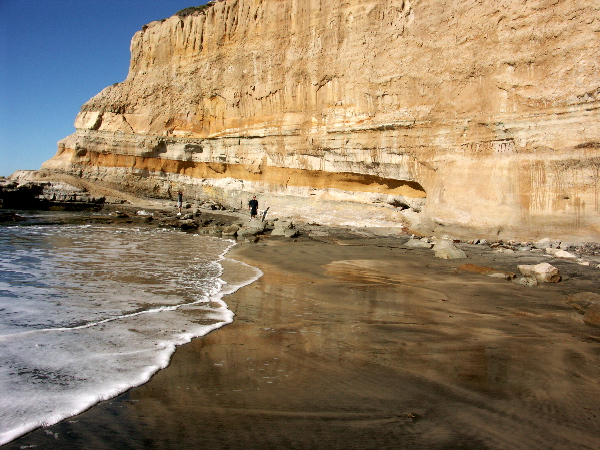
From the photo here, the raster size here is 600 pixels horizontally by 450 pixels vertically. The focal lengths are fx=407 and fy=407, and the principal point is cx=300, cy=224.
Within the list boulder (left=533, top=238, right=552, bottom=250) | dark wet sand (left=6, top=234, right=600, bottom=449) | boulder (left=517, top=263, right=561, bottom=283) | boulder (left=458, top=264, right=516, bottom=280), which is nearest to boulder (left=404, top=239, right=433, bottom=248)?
boulder (left=533, top=238, right=552, bottom=250)

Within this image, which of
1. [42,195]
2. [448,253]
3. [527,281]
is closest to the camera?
[527,281]

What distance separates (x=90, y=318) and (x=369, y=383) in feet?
8.34

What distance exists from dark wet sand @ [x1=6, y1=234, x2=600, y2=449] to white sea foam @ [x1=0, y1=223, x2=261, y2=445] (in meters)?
0.20

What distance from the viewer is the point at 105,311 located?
3.84m

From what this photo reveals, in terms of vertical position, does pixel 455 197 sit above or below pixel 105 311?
above

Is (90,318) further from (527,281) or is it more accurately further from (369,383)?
(527,281)

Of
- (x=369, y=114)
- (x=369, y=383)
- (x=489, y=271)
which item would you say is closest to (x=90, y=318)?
(x=369, y=383)

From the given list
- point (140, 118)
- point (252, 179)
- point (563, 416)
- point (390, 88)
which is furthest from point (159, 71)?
point (563, 416)

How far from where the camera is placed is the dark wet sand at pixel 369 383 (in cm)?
187

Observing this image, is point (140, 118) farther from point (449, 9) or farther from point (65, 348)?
point (65, 348)

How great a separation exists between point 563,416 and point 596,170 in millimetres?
9157

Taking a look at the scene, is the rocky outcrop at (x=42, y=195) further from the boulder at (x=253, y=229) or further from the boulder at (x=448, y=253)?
the boulder at (x=448, y=253)

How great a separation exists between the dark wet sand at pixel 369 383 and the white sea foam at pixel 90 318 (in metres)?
0.20

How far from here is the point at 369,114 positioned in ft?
45.7
